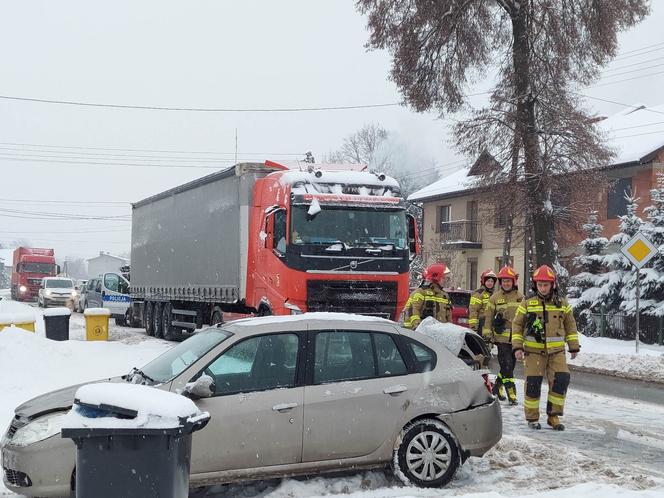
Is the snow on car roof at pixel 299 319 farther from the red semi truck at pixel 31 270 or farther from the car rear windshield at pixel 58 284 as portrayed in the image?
the red semi truck at pixel 31 270

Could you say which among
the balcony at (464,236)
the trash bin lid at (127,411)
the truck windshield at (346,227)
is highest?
the balcony at (464,236)

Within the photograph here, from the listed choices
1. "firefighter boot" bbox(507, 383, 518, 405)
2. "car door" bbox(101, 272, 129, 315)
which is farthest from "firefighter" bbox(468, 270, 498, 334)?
"car door" bbox(101, 272, 129, 315)

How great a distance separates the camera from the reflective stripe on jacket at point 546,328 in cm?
881

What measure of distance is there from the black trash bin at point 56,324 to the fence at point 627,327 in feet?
54.7

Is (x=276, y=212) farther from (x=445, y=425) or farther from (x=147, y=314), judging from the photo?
(x=147, y=314)

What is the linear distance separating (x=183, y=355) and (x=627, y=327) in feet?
69.9

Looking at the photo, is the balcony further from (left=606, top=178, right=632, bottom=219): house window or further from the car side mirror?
the car side mirror

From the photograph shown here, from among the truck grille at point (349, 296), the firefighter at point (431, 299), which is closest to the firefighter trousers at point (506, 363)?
the firefighter at point (431, 299)

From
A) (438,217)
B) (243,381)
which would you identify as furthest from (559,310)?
(438,217)

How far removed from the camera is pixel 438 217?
42781 millimetres

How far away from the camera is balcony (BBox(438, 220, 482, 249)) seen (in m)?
39.1

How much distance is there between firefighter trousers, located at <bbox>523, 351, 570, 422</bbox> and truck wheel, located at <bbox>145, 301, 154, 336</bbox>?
16.3m

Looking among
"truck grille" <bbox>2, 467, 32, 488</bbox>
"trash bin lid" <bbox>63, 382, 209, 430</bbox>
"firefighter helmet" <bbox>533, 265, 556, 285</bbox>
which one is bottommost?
"truck grille" <bbox>2, 467, 32, 488</bbox>

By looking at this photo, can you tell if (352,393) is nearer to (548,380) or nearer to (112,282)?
(548,380)
